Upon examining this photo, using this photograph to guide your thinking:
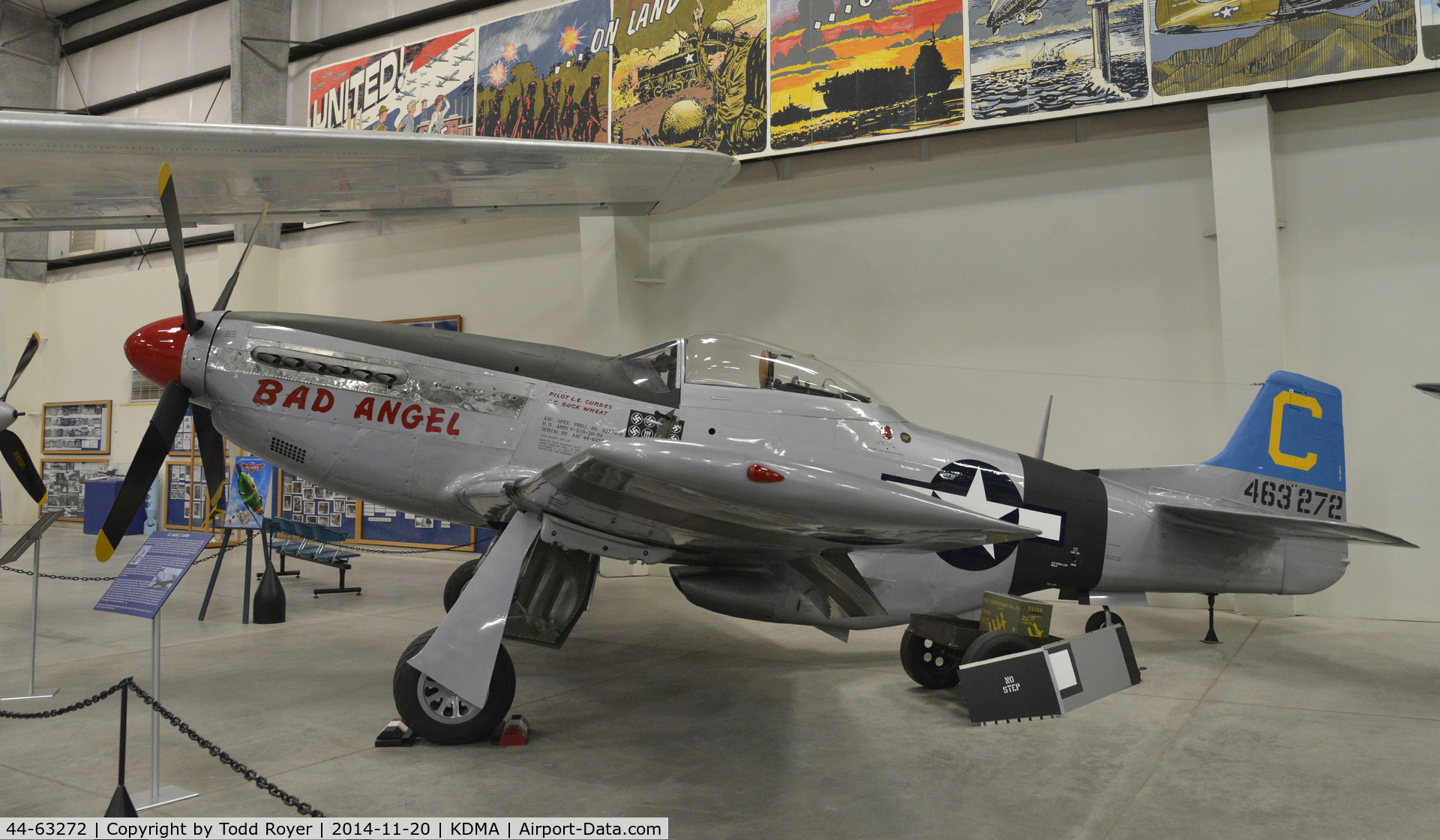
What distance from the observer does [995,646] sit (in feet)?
14.5

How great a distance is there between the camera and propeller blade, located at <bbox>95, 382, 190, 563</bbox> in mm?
3671

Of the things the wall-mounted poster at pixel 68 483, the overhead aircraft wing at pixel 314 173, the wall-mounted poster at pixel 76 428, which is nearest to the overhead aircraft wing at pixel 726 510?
the overhead aircraft wing at pixel 314 173

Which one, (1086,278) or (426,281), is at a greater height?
(426,281)

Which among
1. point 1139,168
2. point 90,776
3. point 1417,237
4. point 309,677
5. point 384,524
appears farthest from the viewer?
point 384,524

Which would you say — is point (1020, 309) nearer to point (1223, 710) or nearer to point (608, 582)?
point (1223, 710)

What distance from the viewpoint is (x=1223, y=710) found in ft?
14.4

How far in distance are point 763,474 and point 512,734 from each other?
2.12m

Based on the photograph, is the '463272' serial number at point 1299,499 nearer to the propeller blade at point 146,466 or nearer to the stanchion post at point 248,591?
the propeller blade at point 146,466

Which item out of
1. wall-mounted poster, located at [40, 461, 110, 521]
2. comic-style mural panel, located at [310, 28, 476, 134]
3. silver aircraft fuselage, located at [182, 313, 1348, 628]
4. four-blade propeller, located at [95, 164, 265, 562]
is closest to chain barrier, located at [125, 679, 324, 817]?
four-blade propeller, located at [95, 164, 265, 562]

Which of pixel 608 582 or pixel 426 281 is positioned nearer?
pixel 608 582

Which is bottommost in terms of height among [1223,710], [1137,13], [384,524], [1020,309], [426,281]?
[1223,710]

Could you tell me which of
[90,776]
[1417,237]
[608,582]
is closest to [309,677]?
[90,776]

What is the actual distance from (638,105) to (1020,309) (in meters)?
4.83

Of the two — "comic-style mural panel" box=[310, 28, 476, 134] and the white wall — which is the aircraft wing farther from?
"comic-style mural panel" box=[310, 28, 476, 134]
